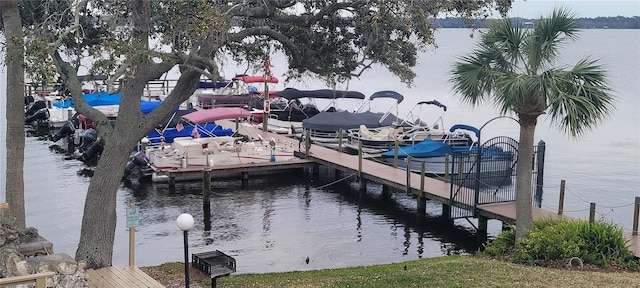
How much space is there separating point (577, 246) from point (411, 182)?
11.6 m

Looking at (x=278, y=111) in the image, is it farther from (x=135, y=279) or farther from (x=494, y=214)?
(x=135, y=279)

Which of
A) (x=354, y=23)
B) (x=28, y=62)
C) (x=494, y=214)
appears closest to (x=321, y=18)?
(x=354, y=23)

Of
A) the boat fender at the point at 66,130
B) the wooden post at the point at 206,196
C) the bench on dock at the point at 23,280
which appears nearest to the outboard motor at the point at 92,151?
the boat fender at the point at 66,130

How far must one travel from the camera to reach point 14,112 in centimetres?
1416

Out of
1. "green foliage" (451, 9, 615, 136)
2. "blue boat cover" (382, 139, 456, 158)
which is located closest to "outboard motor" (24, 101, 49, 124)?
"blue boat cover" (382, 139, 456, 158)

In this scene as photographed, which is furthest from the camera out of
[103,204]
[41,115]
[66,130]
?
[41,115]

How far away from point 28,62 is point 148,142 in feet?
65.2

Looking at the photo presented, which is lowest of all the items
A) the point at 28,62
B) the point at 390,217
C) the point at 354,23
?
the point at 390,217

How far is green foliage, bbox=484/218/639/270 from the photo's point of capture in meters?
14.0

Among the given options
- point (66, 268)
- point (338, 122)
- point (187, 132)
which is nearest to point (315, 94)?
point (338, 122)

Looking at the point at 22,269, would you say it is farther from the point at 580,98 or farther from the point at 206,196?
the point at 206,196

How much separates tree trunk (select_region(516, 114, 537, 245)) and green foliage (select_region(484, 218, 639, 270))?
29.3 inches

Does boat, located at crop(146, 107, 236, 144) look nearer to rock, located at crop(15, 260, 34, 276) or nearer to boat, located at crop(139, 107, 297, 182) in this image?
boat, located at crop(139, 107, 297, 182)

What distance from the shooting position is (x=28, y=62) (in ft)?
40.2
